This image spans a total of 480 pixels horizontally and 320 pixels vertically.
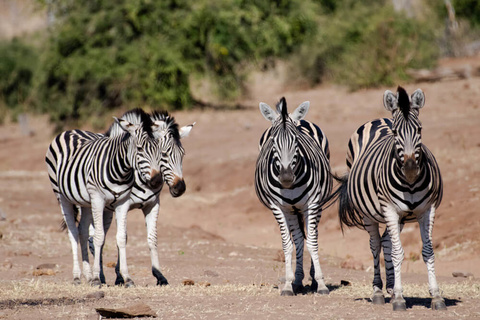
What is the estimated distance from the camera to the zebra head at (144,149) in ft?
26.0

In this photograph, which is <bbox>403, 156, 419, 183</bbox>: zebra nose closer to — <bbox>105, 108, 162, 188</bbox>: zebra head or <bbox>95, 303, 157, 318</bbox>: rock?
<bbox>95, 303, 157, 318</bbox>: rock

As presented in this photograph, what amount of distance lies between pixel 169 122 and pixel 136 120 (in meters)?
0.43

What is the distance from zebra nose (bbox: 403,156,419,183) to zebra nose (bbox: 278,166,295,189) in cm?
149

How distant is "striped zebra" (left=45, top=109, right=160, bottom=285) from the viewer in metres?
8.02

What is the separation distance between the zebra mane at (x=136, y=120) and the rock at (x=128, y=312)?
7.76 feet

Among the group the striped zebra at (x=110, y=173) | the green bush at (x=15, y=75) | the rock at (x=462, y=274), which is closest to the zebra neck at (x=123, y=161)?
the striped zebra at (x=110, y=173)

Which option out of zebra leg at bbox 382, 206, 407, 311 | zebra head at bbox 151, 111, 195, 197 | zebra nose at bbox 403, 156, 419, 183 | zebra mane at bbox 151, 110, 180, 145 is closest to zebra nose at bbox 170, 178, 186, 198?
zebra head at bbox 151, 111, 195, 197

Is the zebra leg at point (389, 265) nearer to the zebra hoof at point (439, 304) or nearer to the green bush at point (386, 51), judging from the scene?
the zebra hoof at point (439, 304)

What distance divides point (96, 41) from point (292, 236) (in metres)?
20.2

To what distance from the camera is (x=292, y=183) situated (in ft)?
24.5

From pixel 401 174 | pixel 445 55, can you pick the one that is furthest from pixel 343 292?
pixel 445 55

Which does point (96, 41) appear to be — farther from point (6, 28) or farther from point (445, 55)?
point (6, 28)

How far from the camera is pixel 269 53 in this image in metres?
29.6

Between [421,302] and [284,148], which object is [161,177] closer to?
[284,148]
